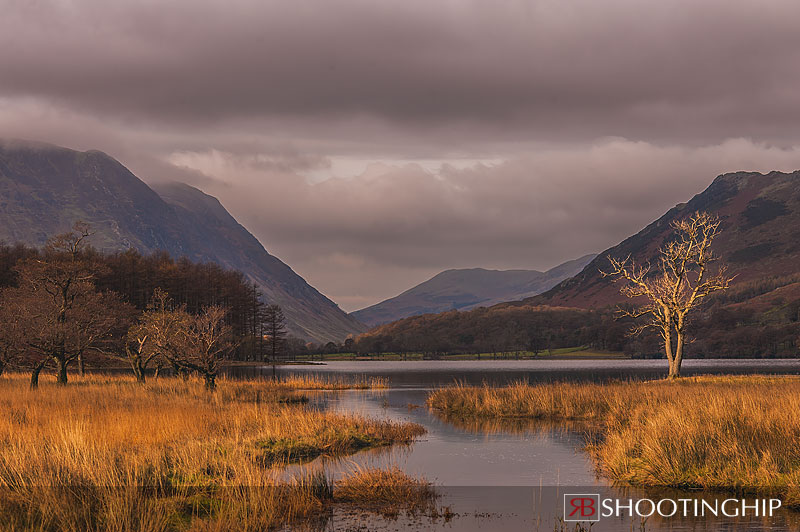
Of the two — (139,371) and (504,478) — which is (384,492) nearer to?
(504,478)

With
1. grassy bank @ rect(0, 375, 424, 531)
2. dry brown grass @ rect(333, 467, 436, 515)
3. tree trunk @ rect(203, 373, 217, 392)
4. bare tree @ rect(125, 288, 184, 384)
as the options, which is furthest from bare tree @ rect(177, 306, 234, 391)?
dry brown grass @ rect(333, 467, 436, 515)

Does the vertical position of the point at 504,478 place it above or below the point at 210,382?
below

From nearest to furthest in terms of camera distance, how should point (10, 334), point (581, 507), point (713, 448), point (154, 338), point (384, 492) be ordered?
point (581, 507), point (384, 492), point (713, 448), point (10, 334), point (154, 338)

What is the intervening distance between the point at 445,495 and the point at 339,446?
31.6 feet

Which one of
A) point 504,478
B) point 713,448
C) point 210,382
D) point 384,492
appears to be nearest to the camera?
point 384,492

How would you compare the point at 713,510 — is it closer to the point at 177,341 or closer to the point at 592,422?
the point at 592,422

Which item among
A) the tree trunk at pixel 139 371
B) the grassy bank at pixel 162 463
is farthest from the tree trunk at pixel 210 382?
the grassy bank at pixel 162 463

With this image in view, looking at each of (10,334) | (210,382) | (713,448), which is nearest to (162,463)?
(713,448)

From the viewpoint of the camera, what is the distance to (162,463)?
22047 millimetres

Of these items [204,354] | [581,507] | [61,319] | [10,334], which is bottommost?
[581,507]

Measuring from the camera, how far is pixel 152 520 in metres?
15.9

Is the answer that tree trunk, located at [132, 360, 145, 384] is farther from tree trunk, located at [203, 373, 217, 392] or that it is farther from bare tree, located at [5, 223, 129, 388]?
tree trunk, located at [203, 373, 217, 392]

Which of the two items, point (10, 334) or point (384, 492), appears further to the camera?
point (10, 334)

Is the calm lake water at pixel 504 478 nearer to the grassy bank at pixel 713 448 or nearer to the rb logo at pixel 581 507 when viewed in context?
the rb logo at pixel 581 507
